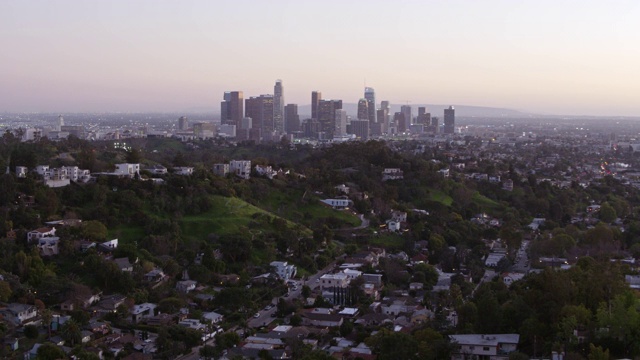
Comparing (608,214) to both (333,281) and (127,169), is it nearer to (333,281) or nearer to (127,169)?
(333,281)

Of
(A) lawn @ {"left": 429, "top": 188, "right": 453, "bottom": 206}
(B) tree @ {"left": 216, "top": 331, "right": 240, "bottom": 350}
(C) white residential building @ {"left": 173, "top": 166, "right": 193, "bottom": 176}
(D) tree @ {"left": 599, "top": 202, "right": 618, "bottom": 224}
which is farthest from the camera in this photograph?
(A) lawn @ {"left": 429, "top": 188, "right": 453, "bottom": 206}

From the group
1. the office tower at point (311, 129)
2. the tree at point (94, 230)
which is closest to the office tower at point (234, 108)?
the office tower at point (311, 129)

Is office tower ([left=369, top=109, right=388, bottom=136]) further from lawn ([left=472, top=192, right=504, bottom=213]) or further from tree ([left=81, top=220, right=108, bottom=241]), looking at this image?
tree ([left=81, top=220, right=108, bottom=241])

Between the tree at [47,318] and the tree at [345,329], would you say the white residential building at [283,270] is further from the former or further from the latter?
the tree at [47,318]

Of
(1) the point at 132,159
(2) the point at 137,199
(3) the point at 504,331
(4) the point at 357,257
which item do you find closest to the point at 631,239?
(4) the point at 357,257

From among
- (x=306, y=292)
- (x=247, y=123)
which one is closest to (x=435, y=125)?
(x=247, y=123)

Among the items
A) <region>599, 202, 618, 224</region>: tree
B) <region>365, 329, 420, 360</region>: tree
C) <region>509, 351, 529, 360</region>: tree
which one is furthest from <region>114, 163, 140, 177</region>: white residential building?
<region>599, 202, 618, 224</region>: tree

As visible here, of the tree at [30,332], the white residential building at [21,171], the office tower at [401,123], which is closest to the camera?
the tree at [30,332]

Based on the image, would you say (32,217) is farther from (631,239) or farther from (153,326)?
(631,239)
